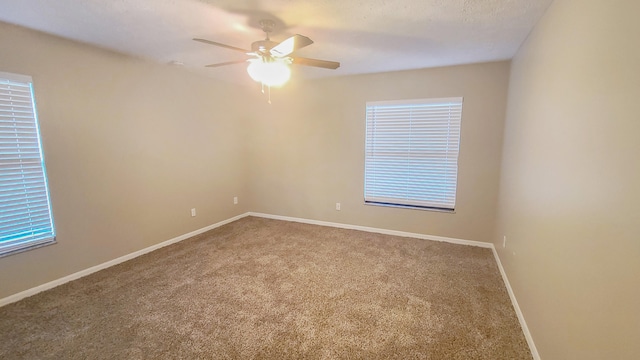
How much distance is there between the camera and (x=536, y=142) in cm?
195

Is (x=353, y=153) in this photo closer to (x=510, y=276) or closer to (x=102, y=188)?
(x=510, y=276)

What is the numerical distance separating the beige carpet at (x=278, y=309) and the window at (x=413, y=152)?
866 mm

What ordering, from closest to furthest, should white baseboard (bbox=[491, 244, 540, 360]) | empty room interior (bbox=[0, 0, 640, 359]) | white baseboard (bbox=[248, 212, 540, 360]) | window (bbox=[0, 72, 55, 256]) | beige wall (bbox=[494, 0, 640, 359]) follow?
1. beige wall (bbox=[494, 0, 640, 359])
2. empty room interior (bbox=[0, 0, 640, 359])
3. white baseboard (bbox=[491, 244, 540, 360])
4. white baseboard (bbox=[248, 212, 540, 360])
5. window (bbox=[0, 72, 55, 256])

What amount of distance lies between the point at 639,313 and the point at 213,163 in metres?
4.37

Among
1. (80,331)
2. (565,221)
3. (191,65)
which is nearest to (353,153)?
(191,65)

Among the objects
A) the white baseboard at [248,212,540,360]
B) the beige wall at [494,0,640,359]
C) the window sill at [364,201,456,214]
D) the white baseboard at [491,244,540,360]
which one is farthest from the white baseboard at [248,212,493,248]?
the beige wall at [494,0,640,359]

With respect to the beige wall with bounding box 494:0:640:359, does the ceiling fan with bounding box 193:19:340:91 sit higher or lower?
higher

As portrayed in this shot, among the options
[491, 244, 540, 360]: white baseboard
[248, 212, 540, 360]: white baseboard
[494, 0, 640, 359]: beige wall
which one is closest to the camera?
[494, 0, 640, 359]: beige wall

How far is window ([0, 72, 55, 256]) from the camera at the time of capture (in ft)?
7.30

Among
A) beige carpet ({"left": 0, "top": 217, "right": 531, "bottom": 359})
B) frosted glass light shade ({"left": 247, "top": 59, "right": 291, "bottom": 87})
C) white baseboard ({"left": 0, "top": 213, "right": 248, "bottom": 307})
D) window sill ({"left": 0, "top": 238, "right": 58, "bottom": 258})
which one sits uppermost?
frosted glass light shade ({"left": 247, "top": 59, "right": 291, "bottom": 87})

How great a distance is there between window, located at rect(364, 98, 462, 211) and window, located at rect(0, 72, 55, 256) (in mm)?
3637

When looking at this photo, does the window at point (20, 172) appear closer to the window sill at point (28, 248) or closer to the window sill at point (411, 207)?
the window sill at point (28, 248)

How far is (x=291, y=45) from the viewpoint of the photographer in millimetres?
1894

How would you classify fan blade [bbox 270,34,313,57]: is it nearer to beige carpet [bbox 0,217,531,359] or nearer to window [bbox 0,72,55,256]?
beige carpet [bbox 0,217,531,359]
